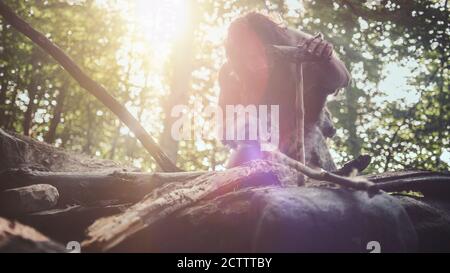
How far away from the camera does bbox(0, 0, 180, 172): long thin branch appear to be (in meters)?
4.95

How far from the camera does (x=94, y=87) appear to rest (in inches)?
201

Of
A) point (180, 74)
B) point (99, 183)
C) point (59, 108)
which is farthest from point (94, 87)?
point (59, 108)


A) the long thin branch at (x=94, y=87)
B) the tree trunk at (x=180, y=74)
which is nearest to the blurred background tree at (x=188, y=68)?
the tree trunk at (x=180, y=74)

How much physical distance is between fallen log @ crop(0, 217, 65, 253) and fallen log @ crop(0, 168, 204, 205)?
101cm

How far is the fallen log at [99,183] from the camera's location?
12.0 feet

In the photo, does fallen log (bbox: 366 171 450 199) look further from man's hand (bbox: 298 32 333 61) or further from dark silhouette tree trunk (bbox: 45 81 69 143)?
dark silhouette tree trunk (bbox: 45 81 69 143)

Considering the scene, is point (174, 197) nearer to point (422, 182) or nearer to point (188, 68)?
point (422, 182)

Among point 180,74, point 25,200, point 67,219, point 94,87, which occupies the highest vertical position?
point 180,74

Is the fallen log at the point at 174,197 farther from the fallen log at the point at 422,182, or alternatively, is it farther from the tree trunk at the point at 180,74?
the tree trunk at the point at 180,74

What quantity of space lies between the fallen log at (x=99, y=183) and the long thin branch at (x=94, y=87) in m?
1.16

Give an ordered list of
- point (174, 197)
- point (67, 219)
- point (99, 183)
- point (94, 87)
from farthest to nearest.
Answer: point (94, 87) → point (99, 183) → point (67, 219) → point (174, 197)

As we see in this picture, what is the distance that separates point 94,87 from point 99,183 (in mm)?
1861

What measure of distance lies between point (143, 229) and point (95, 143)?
2509 centimetres

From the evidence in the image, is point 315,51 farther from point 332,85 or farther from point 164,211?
point 164,211
